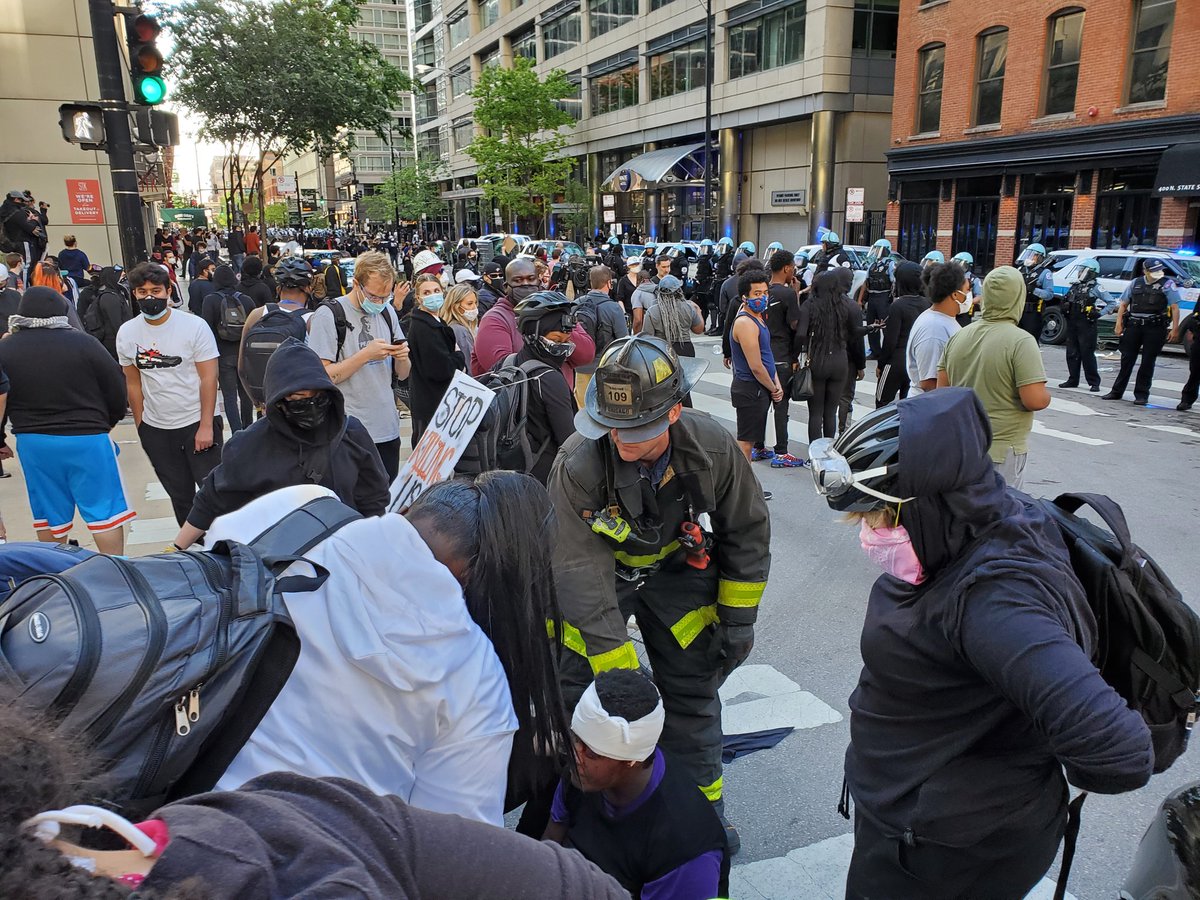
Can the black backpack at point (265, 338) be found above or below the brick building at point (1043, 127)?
below

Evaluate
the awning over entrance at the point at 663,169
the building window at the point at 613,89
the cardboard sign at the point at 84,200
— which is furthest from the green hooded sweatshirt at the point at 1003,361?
the building window at the point at 613,89

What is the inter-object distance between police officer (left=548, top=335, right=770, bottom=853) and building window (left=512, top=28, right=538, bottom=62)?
5453 centimetres

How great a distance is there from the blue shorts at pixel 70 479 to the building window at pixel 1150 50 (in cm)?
2461

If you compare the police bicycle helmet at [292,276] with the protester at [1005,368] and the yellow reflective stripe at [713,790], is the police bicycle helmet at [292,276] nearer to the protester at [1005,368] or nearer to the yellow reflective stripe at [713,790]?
the protester at [1005,368]

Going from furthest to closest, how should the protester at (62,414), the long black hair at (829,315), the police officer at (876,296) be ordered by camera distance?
the police officer at (876,296) < the long black hair at (829,315) < the protester at (62,414)

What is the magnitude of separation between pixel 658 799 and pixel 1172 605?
4.58 feet

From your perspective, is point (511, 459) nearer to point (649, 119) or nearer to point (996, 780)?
point (996, 780)

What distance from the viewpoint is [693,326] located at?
929 cm

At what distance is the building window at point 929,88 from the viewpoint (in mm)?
26984

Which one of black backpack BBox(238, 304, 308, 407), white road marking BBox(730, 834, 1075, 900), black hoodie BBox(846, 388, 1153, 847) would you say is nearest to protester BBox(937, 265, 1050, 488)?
white road marking BBox(730, 834, 1075, 900)

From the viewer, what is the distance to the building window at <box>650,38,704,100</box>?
123ft

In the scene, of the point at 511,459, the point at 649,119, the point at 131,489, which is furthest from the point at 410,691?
the point at 649,119

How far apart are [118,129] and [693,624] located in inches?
298

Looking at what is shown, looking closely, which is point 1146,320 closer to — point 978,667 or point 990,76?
point 978,667
